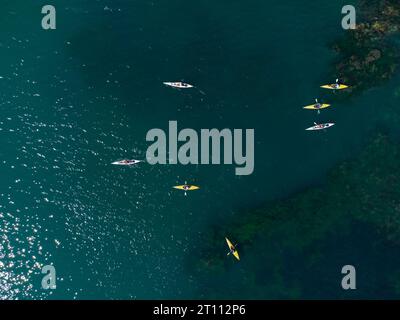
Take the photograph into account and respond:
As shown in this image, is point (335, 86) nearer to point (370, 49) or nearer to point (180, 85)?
point (370, 49)

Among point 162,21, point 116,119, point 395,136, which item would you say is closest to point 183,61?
point 162,21

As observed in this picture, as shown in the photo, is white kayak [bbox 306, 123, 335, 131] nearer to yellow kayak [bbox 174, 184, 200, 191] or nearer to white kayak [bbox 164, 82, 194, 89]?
yellow kayak [bbox 174, 184, 200, 191]

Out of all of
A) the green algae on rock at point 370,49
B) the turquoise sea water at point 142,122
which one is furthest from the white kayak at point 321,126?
the green algae on rock at point 370,49

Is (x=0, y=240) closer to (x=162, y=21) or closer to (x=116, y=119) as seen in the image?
(x=116, y=119)

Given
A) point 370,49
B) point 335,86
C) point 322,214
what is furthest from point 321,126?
point 370,49

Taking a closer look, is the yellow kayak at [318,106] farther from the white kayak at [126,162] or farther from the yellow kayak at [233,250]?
the white kayak at [126,162]

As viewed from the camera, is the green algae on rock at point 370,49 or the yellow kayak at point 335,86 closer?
the yellow kayak at point 335,86

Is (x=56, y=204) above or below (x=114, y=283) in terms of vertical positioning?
above

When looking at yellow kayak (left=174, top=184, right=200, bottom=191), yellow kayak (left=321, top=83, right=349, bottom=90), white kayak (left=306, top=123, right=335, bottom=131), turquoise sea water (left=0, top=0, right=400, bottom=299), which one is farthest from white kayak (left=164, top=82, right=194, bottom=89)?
yellow kayak (left=321, top=83, right=349, bottom=90)
